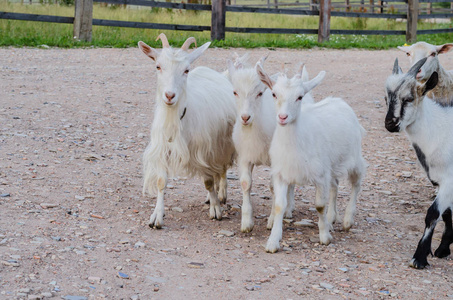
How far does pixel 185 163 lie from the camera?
5.68 metres

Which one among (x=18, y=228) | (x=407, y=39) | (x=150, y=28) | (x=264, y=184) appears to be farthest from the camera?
(x=407, y=39)

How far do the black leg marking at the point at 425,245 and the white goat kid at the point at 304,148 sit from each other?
740 millimetres

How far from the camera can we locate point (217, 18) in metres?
14.8

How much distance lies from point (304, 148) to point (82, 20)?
9.11 meters

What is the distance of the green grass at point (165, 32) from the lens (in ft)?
42.8

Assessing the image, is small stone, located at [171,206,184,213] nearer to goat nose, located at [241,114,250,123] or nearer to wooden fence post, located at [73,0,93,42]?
goat nose, located at [241,114,250,123]

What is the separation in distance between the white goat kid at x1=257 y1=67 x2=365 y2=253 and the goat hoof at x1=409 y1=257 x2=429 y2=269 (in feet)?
2.36

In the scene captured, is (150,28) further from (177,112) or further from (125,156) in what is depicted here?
(177,112)

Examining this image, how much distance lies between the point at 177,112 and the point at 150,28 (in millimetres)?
9218

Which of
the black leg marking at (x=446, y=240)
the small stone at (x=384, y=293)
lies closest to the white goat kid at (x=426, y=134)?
the black leg marking at (x=446, y=240)

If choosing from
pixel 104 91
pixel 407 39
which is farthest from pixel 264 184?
pixel 407 39

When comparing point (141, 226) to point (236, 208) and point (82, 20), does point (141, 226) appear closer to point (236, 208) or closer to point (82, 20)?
point (236, 208)

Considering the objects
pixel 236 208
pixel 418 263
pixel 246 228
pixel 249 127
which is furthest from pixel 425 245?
pixel 236 208

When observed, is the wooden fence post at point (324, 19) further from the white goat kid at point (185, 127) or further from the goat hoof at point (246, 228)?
the goat hoof at point (246, 228)
